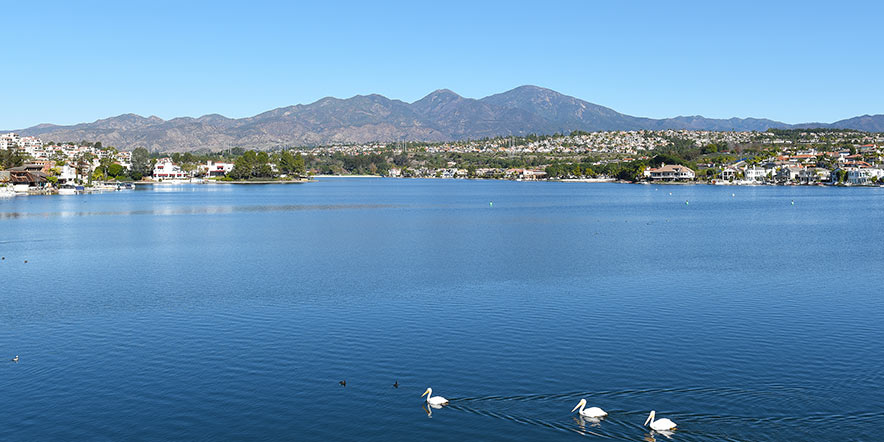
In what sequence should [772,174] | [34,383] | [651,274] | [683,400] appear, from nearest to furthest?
[683,400]
[34,383]
[651,274]
[772,174]

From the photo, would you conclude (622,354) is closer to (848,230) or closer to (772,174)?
(848,230)

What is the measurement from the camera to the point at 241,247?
142 feet

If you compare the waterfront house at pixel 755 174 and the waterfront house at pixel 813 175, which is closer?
the waterfront house at pixel 813 175

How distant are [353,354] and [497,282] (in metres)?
12.1

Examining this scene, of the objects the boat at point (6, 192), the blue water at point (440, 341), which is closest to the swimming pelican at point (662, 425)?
the blue water at point (440, 341)

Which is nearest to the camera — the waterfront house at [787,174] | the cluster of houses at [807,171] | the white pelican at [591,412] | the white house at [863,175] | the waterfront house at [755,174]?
the white pelican at [591,412]

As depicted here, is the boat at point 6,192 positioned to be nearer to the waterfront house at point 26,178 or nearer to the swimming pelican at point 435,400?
the waterfront house at point 26,178

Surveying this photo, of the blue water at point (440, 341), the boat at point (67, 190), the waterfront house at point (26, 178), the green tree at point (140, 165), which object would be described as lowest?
the blue water at point (440, 341)

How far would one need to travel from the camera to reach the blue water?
14.3m

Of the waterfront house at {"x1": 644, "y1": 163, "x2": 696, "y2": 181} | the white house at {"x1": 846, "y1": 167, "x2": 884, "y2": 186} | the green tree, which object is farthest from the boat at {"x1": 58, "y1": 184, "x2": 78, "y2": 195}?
the white house at {"x1": 846, "y1": 167, "x2": 884, "y2": 186}

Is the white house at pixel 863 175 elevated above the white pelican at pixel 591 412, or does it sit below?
above

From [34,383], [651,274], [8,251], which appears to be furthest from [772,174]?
[34,383]

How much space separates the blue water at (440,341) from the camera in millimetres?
14273

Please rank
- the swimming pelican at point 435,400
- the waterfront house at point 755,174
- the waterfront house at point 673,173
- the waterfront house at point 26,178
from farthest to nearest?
the waterfront house at point 673,173 → the waterfront house at point 755,174 → the waterfront house at point 26,178 → the swimming pelican at point 435,400
